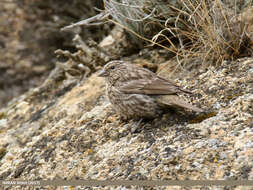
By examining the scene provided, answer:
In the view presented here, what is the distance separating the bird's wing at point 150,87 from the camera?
12.7ft

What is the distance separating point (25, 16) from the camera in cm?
867

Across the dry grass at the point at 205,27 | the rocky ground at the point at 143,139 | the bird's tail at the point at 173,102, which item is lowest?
the rocky ground at the point at 143,139

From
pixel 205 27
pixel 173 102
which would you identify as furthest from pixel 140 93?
pixel 205 27

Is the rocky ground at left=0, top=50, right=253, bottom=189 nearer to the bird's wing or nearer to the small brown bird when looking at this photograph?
the small brown bird

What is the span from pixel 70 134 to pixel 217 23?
2095 millimetres

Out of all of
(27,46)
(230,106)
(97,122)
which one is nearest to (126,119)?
(97,122)

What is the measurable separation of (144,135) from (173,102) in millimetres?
425

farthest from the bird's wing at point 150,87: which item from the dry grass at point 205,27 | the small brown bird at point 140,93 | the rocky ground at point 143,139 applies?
the dry grass at point 205,27

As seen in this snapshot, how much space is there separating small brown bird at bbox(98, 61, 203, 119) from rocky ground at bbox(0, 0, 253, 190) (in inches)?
5.6

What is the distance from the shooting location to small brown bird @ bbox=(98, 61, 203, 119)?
12.6 feet

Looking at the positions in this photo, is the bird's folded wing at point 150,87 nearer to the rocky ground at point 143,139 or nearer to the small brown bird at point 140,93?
the small brown bird at point 140,93

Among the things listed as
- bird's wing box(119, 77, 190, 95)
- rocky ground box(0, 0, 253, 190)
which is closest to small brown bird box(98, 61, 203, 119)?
bird's wing box(119, 77, 190, 95)

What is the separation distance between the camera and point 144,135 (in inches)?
149

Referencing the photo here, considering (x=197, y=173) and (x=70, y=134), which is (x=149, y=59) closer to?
(x=70, y=134)
